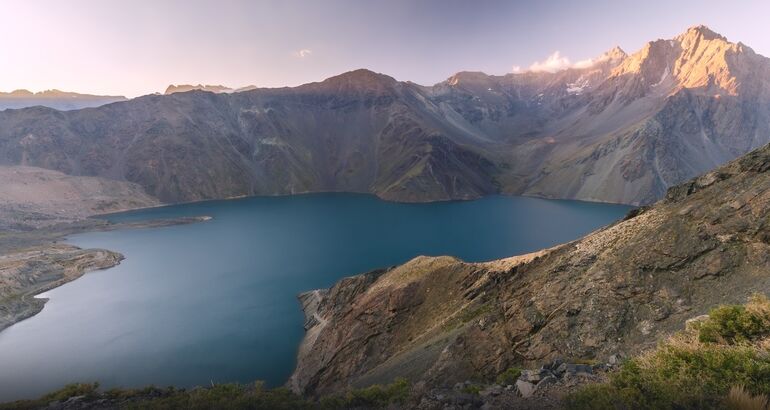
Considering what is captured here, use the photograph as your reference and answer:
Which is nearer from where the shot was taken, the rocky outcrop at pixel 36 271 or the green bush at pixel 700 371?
the green bush at pixel 700 371

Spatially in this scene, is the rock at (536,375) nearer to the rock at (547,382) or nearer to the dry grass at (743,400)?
the rock at (547,382)

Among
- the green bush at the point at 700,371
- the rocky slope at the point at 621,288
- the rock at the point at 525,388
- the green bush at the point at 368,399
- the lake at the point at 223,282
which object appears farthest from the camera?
the lake at the point at 223,282

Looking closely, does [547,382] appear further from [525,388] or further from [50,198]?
[50,198]

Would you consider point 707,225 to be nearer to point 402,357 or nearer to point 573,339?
point 573,339

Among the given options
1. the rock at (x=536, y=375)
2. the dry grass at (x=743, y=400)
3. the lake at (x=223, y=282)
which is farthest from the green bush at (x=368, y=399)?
the lake at (x=223, y=282)

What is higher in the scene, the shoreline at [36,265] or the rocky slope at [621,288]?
the rocky slope at [621,288]

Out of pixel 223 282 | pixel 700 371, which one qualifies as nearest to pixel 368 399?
pixel 700 371

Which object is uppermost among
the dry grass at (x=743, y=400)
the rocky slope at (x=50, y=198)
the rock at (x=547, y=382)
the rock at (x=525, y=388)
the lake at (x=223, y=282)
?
the dry grass at (x=743, y=400)
